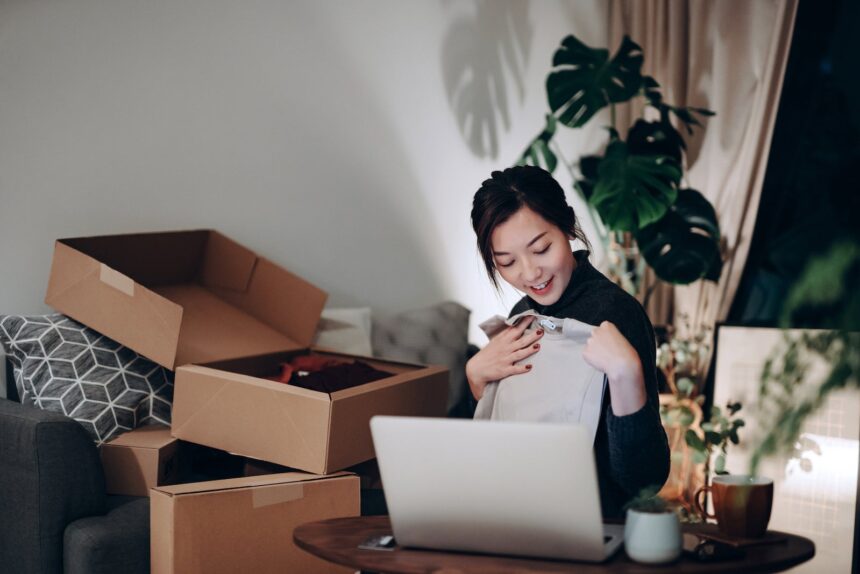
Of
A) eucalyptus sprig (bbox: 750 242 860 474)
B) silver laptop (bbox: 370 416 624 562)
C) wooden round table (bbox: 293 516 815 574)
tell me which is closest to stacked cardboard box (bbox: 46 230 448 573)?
wooden round table (bbox: 293 516 815 574)

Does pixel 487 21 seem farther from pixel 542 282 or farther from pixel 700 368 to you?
pixel 542 282

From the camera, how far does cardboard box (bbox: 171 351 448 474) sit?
6.26 feet

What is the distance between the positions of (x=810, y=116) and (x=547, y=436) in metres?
2.54

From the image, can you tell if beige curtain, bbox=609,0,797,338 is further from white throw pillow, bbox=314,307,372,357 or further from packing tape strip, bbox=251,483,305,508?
packing tape strip, bbox=251,483,305,508

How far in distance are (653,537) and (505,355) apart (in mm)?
488

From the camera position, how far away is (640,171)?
113 inches

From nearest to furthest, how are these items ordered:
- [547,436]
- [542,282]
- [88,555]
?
[547,436]
[542,282]
[88,555]

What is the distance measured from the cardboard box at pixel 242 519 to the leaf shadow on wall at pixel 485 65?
6.07 ft

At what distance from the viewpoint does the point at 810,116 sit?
120 inches

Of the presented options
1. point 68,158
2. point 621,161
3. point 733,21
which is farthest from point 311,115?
point 733,21

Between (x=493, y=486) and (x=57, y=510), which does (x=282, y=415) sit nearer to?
(x=57, y=510)

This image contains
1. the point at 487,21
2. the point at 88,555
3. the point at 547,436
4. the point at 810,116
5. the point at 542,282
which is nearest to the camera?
the point at 547,436

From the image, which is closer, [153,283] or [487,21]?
[153,283]

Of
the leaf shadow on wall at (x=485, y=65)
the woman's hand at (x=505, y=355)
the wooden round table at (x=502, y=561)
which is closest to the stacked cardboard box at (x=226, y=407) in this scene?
the woman's hand at (x=505, y=355)
